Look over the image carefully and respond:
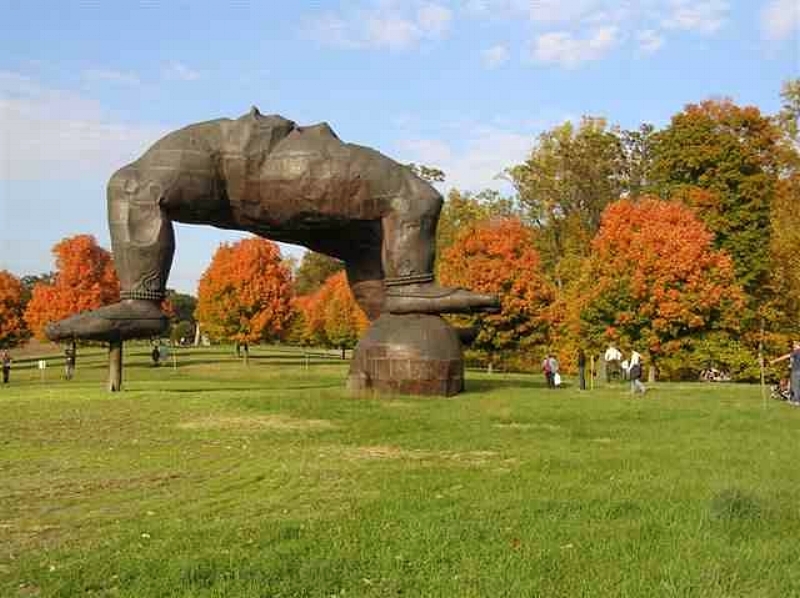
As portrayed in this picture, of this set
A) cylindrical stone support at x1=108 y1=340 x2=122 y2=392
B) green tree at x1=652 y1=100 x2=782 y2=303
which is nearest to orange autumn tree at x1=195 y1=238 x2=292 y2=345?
green tree at x1=652 y1=100 x2=782 y2=303

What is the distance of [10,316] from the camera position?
4447 cm

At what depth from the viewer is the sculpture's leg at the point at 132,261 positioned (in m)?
14.6

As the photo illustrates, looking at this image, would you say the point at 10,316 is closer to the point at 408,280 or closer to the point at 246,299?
the point at 246,299

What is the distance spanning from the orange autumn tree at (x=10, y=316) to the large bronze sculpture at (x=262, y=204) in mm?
32782

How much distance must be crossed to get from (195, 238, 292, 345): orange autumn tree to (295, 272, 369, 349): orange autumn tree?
100 inches

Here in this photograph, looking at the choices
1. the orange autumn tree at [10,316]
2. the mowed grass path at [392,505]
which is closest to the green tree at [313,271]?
the orange autumn tree at [10,316]

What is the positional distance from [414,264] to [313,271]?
56750 millimetres

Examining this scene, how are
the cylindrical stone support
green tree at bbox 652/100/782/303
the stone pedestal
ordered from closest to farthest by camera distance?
the stone pedestal, the cylindrical stone support, green tree at bbox 652/100/782/303

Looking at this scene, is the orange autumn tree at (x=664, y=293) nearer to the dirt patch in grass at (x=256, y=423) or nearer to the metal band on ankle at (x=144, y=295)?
the metal band on ankle at (x=144, y=295)

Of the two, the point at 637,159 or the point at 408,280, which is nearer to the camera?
the point at 408,280

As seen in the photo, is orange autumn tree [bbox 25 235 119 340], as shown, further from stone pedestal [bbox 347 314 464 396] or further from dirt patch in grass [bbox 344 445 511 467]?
dirt patch in grass [bbox 344 445 511 467]

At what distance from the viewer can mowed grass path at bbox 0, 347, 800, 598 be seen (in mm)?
4727

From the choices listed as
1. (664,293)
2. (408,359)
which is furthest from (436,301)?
(664,293)

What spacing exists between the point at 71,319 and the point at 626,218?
23926mm
